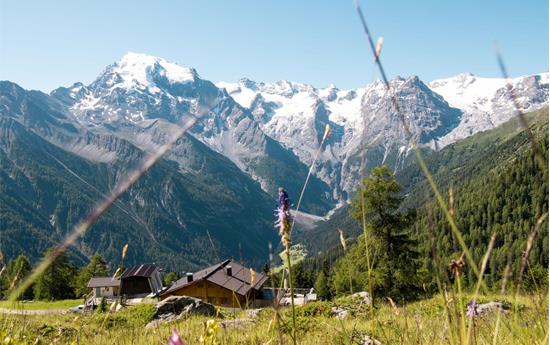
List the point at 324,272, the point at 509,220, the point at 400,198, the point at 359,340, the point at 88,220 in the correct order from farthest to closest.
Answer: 1. the point at 509,220
2. the point at 324,272
3. the point at 400,198
4. the point at 359,340
5. the point at 88,220

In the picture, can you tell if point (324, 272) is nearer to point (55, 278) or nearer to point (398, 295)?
point (55, 278)

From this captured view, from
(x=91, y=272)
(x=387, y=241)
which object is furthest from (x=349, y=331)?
(x=91, y=272)

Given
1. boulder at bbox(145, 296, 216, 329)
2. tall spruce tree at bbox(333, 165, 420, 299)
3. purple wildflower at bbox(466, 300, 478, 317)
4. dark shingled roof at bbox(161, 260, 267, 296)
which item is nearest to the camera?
purple wildflower at bbox(466, 300, 478, 317)

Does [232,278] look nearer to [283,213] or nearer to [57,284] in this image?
[283,213]

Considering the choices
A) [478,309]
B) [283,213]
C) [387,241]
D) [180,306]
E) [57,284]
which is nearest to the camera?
[283,213]

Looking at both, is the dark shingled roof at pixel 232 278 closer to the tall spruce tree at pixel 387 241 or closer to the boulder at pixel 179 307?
the boulder at pixel 179 307

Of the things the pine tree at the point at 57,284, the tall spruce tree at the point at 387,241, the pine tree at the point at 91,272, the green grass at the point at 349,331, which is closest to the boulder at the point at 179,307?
the green grass at the point at 349,331

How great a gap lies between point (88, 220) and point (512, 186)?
18863 cm

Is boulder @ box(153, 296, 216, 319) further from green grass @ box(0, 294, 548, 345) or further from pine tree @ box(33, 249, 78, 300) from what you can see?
pine tree @ box(33, 249, 78, 300)

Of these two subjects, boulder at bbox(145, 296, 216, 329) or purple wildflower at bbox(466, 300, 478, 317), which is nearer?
purple wildflower at bbox(466, 300, 478, 317)

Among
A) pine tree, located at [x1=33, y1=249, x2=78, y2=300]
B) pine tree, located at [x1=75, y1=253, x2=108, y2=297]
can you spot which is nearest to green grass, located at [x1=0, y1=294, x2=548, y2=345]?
pine tree, located at [x1=33, y1=249, x2=78, y2=300]

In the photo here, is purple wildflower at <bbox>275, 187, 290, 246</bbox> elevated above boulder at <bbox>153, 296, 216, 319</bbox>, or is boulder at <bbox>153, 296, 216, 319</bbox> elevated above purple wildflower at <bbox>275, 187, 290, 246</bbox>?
purple wildflower at <bbox>275, 187, 290, 246</bbox>

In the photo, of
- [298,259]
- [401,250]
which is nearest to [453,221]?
[298,259]

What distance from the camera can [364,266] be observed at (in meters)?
27.9
